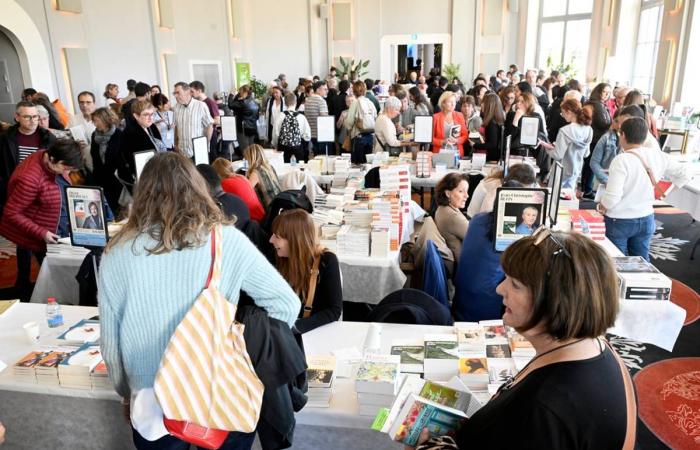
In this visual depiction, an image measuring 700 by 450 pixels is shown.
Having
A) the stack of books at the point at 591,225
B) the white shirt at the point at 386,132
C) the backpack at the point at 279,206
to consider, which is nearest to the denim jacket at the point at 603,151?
the stack of books at the point at 591,225

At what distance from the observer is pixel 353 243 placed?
368 centimetres

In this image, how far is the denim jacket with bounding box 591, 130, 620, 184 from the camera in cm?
540

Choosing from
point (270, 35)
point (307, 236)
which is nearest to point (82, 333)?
point (307, 236)

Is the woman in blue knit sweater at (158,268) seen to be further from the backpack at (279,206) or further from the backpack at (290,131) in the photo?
the backpack at (290,131)

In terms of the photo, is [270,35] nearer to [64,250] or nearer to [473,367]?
[64,250]

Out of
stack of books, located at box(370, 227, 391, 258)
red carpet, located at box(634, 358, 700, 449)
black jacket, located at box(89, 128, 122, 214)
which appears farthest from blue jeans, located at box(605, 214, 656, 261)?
A: black jacket, located at box(89, 128, 122, 214)

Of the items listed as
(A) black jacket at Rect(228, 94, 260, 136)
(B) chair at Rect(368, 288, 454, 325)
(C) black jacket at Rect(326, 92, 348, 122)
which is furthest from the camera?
(A) black jacket at Rect(228, 94, 260, 136)

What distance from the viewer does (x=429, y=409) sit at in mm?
1486

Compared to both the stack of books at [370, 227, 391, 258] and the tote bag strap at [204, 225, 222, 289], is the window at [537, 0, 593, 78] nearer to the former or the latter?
the stack of books at [370, 227, 391, 258]

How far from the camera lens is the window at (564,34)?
16.4 m

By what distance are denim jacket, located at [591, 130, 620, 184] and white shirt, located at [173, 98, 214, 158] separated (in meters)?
4.68

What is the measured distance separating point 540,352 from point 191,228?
3.36 feet

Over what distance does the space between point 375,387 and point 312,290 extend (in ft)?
2.72

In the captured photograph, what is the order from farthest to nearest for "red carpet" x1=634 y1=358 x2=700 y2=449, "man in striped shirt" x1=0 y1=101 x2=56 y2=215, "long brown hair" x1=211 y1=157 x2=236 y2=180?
"man in striped shirt" x1=0 y1=101 x2=56 y2=215, "long brown hair" x1=211 y1=157 x2=236 y2=180, "red carpet" x1=634 y1=358 x2=700 y2=449
